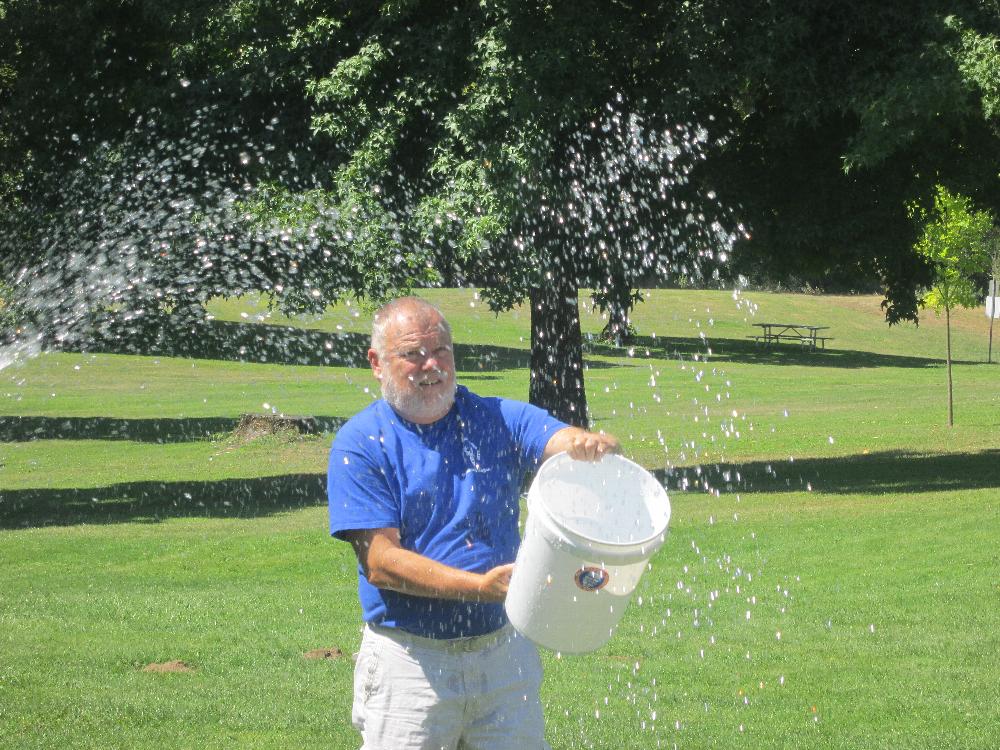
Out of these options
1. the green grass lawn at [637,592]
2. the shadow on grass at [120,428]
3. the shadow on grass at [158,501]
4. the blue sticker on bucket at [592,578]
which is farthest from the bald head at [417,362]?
the shadow on grass at [120,428]

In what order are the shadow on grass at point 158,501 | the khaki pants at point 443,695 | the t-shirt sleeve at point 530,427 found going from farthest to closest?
the shadow on grass at point 158,501 < the t-shirt sleeve at point 530,427 < the khaki pants at point 443,695

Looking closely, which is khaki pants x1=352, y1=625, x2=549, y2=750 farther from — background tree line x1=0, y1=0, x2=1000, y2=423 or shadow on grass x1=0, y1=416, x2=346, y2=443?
shadow on grass x1=0, y1=416, x2=346, y2=443

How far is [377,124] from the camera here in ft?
54.0

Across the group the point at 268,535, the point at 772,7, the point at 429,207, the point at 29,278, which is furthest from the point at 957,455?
the point at 29,278

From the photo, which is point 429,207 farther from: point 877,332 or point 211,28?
point 877,332

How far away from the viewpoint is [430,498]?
3.66 m

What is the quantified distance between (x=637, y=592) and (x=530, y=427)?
646 centimetres

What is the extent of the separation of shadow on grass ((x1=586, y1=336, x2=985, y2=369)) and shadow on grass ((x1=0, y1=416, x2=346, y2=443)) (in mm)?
23563

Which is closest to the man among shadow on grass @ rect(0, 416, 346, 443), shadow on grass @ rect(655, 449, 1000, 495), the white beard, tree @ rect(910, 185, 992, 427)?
the white beard

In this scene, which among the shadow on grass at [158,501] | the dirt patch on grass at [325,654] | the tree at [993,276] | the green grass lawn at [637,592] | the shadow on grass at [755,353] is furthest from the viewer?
the tree at [993,276]

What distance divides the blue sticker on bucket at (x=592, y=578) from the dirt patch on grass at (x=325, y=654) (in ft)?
16.1

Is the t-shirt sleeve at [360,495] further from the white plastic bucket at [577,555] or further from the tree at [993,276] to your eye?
the tree at [993,276]

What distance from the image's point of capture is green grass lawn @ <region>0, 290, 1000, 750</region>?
681cm

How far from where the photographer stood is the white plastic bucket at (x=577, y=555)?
135 inches
